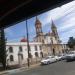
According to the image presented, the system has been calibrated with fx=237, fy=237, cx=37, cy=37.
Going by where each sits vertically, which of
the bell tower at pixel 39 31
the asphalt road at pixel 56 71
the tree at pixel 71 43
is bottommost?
Answer: the asphalt road at pixel 56 71

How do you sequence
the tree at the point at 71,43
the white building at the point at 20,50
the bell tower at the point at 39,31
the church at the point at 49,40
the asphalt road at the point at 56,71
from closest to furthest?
the asphalt road at the point at 56,71 < the white building at the point at 20,50 < the bell tower at the point at 39,31 < the church at the point at 49,40 < the tree at the point at 71,43

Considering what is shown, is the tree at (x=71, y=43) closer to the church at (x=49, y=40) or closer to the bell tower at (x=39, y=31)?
the church at (x=49, y=40)

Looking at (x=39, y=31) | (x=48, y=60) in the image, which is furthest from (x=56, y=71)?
(x=39, y=31)

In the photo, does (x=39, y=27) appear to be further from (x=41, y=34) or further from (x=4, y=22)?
(x=4, y=22)

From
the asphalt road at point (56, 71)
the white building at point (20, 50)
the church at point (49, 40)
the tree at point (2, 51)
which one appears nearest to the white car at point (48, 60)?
the tree at point (2, 51)

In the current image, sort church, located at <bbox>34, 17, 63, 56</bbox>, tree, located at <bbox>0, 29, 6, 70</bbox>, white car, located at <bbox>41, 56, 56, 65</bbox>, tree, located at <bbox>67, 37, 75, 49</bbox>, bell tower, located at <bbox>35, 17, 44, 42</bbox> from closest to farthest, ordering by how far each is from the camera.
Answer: tree, located at <bbox>0, 29, 6, 70</bbox>, white car, located at <bbox>41, 56, 56, 65</bbox>, bell tower, located at <bbox>35, 17, 44, 42</bbox>, church, located at <bbox>34, 17, 63, 56</bbox>, tree, located at <bbox>67, 37, 75, 49</bbox>

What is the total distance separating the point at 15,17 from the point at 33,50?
52.7m

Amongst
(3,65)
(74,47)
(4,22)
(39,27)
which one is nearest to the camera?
(4,22)

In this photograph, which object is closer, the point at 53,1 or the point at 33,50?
the point at 53,1

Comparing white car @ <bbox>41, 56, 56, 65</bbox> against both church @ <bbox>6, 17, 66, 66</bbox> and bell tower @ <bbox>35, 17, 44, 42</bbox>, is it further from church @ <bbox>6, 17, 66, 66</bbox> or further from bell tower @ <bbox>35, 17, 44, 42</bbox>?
bell tower @ <bbox>35, 17, 44, 42</bbox>

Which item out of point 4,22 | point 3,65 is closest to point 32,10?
point 4,22

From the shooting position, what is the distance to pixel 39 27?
59.2 metres

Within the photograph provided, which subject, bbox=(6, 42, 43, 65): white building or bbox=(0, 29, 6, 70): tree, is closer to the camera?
bbox=(0, 29, 6, 70): tree

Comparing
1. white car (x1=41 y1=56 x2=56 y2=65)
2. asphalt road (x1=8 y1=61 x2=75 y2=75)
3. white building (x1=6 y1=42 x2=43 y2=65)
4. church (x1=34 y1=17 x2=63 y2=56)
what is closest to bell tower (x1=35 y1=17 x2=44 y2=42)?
church (x1=34 y1=17 x2=63 y2=56)
